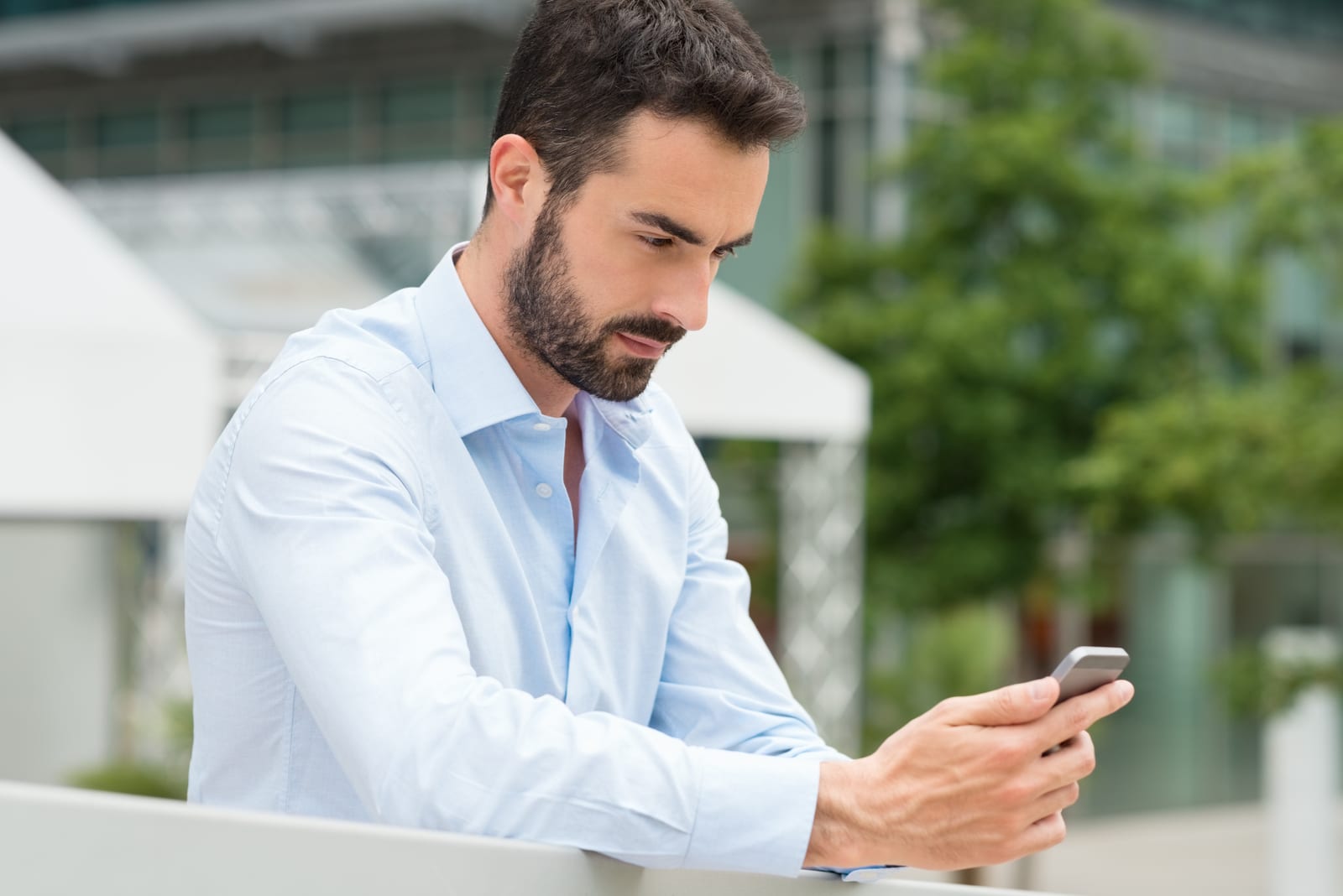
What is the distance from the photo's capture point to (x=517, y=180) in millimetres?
1531

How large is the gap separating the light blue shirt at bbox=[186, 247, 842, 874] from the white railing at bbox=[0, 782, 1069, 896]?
0.32 feet

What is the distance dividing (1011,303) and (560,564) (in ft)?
42.3

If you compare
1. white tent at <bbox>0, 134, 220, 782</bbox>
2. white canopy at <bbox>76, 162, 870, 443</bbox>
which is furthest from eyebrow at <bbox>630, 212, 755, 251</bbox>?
white canopy at <bbox>76, 162, 870, 443</bbox>

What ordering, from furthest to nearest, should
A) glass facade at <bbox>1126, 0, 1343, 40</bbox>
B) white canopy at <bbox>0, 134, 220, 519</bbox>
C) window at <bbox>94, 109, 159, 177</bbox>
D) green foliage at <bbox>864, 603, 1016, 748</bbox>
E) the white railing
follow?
1. window at <bbox>94, 109, 159, 177</bbox>
2. glass facade at <bbox>1126, 0, 1343, 40</bbox>
3. green foliage at <bbox>864, 603, 1016, 748</bbox>
4. white canopy at <bbox>0, 134, 220, 519</bbox>
5. the white railing

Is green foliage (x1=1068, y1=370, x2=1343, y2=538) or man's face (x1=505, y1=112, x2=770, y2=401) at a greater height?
green foliage (x1=1068, y1=370, x2=1343, y2=538)

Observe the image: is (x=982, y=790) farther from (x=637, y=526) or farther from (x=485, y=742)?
(x=637, y=526)

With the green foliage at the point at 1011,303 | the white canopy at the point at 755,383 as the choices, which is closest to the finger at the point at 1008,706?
the white canopy at the point at 755,383

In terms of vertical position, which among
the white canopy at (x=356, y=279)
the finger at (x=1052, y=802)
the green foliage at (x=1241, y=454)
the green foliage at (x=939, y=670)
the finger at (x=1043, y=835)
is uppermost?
the white canopy at (x=356, y=279)

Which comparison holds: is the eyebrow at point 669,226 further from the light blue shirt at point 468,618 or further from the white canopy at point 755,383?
the white canopy at point 755,383

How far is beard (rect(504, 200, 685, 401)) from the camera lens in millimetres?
1479

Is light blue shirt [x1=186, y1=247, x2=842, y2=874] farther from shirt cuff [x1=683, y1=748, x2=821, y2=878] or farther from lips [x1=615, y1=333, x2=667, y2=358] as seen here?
lips [x1=615, y1=333, x2=667, y2=358]

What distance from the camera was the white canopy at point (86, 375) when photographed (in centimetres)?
538

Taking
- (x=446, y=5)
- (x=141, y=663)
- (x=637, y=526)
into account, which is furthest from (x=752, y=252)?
(x=637, y=526)

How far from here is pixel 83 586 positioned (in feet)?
34.2
